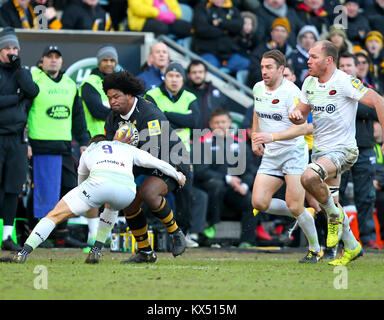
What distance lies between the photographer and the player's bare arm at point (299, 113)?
958 cm

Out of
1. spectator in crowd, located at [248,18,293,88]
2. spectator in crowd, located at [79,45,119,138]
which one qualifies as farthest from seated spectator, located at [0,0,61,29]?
spectator in crowd, located at [248,18,293,88]

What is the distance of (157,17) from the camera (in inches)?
611

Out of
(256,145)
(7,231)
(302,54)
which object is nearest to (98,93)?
(7,231)

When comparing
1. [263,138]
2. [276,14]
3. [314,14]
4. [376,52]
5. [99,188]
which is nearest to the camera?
[99,188]

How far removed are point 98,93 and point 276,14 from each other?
5.90 metres

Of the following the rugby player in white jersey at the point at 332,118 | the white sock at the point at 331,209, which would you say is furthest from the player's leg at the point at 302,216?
the white sock at the point at 331,209

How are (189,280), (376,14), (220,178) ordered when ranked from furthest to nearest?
(376,14) → (220,178) → (189,280)

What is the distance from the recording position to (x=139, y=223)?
9.65 meters

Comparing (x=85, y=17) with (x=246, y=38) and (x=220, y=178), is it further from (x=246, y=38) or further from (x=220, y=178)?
(x=220, y=178)

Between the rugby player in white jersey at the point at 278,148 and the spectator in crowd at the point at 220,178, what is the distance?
10.0 feet

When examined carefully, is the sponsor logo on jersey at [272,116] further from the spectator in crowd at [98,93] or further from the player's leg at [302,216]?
the spectator in crowd at [98,93]

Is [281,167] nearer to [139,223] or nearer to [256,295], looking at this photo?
[139,223]

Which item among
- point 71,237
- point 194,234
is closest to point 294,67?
point 194,234
